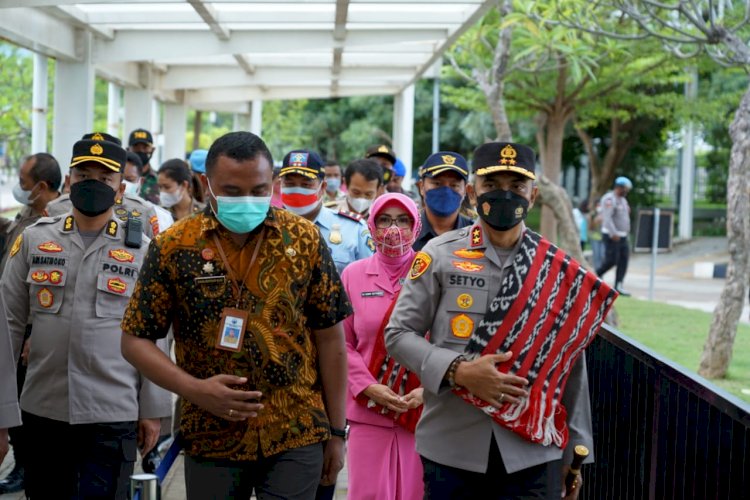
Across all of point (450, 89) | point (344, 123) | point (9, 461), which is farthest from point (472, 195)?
point (344, 123)

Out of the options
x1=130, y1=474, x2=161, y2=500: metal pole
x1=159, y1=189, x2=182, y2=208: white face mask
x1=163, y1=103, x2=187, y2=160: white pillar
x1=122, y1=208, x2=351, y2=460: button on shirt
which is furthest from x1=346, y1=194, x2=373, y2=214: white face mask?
x1=163, y1=103, x2=187, y2=160: white pillar

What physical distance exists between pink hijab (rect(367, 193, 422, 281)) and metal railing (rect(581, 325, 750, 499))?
1.02m

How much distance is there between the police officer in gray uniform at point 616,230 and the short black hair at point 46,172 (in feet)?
48.9

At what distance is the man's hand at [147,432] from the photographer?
4988 mm

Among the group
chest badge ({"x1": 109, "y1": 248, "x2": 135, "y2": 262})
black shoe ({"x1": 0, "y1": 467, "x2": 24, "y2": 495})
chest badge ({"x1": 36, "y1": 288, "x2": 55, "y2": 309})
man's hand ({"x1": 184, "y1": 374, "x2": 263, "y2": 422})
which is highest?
chest badge ({"x1": 109, "y1": 248, "x2": 135, "y2": 262})

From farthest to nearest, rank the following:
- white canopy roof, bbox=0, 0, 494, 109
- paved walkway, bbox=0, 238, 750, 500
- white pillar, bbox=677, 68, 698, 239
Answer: white pillar, bbox=677, 68, 698, 239, white canopy roof, bbox=0, 0, 494, 109, paved walkway, bbox=0, 238, 750, 500

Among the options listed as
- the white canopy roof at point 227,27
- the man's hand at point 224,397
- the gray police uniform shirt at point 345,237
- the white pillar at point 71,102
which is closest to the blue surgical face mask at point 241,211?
the man's hand at point 224,397

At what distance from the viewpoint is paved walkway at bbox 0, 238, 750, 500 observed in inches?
298

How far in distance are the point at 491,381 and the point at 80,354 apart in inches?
78.2

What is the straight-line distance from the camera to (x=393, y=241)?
18.0 feet

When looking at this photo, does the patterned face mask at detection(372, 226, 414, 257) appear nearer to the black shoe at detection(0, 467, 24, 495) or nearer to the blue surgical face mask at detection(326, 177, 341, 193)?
the black shoe at detection(0, 467, 24, 495)

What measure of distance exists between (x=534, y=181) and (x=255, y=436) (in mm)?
1411

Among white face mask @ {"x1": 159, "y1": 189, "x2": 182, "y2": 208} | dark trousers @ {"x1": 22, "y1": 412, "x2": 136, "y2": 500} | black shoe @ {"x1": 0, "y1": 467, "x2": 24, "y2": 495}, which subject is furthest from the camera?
white face mask @ {"x1": 159, "y1": 189, "x2": 182, "y2": 208}

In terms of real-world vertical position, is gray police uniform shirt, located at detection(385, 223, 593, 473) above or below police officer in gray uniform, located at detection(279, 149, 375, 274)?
below
